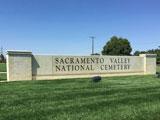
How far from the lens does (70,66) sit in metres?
24.5

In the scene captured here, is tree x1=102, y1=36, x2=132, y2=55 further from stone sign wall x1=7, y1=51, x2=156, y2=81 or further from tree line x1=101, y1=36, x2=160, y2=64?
stone sign wall x1=7, y1=51, x2=156, y2=81

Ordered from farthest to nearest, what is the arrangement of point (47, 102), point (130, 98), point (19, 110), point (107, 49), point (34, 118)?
point (107, 49), point (130, 98), point (47, 102), point (19, 110), point (34, 118)

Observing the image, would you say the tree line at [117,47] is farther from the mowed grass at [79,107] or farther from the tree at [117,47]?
the mowed grass at [79,107]

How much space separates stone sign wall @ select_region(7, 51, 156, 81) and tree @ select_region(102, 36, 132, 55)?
2129 inches

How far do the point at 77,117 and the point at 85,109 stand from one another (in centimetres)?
113

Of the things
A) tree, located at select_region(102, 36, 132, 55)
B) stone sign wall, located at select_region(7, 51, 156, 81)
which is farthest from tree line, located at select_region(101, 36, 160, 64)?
stone sign wall, located at select_region(7, 51, 156, 81)

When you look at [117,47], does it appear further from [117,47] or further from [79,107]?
[79,107]

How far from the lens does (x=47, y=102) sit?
10.6 meters

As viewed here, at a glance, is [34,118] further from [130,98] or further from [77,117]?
[130,98]

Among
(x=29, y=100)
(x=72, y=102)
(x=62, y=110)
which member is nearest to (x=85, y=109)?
(x=62, y=110)

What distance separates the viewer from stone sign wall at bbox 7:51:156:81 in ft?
Answer: 70.8

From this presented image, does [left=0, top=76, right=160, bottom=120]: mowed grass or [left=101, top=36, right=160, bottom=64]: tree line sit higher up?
[left=101, top=36, right=160, bottom=64]: tree line

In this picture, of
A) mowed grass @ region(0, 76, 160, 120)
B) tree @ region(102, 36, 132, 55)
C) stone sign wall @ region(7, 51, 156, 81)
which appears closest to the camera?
mowed grass @ region(0, 76, 160, 120)

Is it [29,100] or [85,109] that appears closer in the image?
[85,109]
